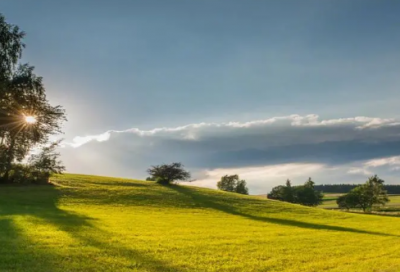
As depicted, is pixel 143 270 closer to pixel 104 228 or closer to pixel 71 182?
pixel 104 228

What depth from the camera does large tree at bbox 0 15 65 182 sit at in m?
47.7

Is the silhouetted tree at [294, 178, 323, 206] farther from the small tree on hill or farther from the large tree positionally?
the large tree

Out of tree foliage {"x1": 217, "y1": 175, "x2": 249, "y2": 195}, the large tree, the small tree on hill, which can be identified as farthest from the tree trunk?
tree foliage {"x1": 217, "y1": 175, "x2": 249, "y2": 195}

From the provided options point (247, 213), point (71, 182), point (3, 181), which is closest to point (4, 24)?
point (3, 181)

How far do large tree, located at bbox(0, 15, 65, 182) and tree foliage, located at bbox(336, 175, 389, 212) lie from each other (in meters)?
107

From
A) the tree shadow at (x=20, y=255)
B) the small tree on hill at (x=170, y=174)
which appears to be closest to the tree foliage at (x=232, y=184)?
the small tree on hill at (x=170, y=174)

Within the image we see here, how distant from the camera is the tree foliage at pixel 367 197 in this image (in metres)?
129

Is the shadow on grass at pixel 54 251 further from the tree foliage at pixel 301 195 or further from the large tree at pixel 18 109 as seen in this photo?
the tree foliage at pixel 301 195

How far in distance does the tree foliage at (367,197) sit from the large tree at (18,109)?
10651 cm

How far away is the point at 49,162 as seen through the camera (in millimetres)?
58969

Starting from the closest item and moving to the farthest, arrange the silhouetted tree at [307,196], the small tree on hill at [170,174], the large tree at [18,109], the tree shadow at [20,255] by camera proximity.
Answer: the tree shadow at [20,255], the large tree at [18,109], the small tree on hill at [170,174], the silhouetted tree at [307,196]

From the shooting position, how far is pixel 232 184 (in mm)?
160000

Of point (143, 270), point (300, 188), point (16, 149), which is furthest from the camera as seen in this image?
point (300, 188)

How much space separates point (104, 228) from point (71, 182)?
40.3 meters
